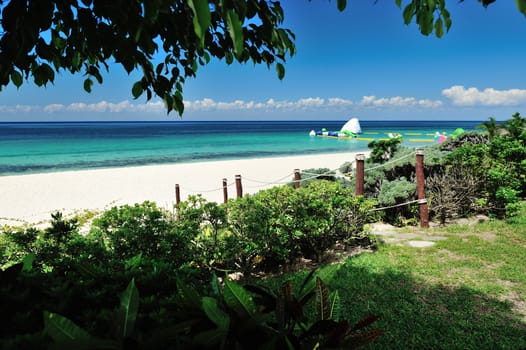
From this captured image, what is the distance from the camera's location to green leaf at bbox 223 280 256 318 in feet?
3.88

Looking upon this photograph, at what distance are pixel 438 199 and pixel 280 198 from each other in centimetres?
434

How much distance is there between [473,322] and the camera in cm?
334

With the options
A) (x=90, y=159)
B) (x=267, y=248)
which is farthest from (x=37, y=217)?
(x=90, y=159)

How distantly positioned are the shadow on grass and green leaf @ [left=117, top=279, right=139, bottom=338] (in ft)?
6.76

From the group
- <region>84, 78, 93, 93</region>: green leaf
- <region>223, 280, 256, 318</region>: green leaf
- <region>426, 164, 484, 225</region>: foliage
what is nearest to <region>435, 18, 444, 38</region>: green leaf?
<region>223, 280, 256, 318</region>: green leaf

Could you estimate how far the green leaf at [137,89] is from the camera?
2025 millimetres

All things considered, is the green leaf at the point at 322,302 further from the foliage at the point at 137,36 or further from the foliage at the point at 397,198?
the foliage at the point at 397,198

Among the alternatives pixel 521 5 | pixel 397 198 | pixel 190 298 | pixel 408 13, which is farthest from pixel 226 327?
pixel 397 198

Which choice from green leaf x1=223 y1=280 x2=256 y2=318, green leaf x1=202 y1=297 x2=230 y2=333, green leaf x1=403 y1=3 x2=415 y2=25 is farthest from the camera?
green leaf x1=403 y1=3 x2=415 y2=25

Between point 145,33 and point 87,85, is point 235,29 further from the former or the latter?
point 87,85

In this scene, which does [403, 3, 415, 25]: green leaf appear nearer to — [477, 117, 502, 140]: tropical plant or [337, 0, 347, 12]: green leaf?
[337, 0, 347, 12]: green leaf

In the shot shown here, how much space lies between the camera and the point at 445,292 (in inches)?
159

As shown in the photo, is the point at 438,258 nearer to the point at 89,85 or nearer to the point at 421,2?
the point at 421,2

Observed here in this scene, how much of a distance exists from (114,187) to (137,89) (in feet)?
51.1
